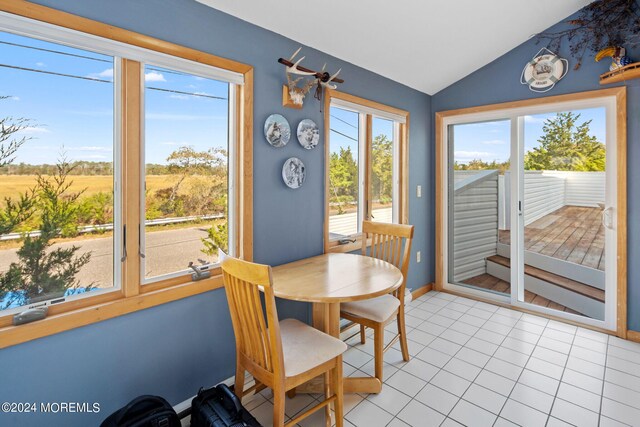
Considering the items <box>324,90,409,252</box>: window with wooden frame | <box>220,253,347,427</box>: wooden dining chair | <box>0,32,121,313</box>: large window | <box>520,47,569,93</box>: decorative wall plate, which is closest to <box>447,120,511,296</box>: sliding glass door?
<box>520,47,569,93</box>: decorative wall plate

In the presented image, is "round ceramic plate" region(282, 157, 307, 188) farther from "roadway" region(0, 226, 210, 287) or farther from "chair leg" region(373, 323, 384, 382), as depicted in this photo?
"chair leg" region(373, 323, 384, 382)

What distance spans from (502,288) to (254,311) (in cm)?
316

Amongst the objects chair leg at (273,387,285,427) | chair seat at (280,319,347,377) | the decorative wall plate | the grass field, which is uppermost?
the decorative wall plate

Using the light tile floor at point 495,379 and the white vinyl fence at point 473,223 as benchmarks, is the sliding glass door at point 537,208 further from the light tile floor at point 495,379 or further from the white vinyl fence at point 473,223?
the light tile floor at point 495,379

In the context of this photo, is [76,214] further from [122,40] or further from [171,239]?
[122,40]

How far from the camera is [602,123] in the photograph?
285 cm

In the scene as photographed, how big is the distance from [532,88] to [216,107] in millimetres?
2968

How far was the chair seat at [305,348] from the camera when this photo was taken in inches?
59.6

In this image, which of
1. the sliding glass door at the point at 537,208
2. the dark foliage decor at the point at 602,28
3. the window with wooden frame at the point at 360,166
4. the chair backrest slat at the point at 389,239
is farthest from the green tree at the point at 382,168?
the dark foliage decor at the point at 602,28

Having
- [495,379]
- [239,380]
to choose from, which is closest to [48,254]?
[239,380]

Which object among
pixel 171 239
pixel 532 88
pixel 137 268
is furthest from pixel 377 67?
pixel 137 268

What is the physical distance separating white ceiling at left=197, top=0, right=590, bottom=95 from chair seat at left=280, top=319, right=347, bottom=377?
1904 mm

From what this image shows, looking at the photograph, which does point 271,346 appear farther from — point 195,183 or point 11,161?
point 11,161

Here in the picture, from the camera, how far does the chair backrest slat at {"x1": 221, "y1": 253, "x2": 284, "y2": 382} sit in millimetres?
1349
